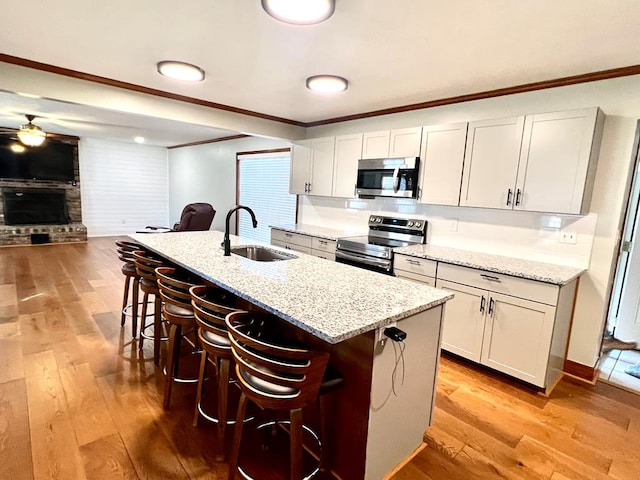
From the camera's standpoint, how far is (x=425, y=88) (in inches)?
123

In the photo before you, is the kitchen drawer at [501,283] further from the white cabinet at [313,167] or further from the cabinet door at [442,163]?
the white cabinet at [313,167]

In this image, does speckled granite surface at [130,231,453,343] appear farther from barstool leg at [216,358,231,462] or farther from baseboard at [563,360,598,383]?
baseboard at [563,360,598,383]

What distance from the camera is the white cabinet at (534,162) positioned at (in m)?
2.48

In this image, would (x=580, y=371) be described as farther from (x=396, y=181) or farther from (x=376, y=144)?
(x=376, y=144)

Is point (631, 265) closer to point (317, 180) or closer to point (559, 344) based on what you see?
point (559, 344)

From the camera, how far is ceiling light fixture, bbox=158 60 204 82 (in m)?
2.79

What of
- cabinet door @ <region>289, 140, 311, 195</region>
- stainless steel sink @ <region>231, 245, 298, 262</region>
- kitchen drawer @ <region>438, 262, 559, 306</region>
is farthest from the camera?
cabinet door @ <region>289, 140, 311, 195</region>

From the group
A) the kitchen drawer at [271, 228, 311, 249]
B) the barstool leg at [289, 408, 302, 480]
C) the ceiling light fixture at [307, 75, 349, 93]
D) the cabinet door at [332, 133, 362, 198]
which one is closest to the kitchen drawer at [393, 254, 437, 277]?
the cabinet door at [332, 133, 362, 198]

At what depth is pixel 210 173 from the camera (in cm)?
739

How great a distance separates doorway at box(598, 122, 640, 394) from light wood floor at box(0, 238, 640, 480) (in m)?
0.46

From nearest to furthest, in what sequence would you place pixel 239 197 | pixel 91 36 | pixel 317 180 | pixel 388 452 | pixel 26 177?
pixel 388 452 < pixel 91 36 < pixel 317 180 < pixel 239 197 < pixel 26 177

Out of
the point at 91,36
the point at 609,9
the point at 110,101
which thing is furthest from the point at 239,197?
the point at 609,9

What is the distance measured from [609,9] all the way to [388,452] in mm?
2527

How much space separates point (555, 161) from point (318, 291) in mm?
2165
